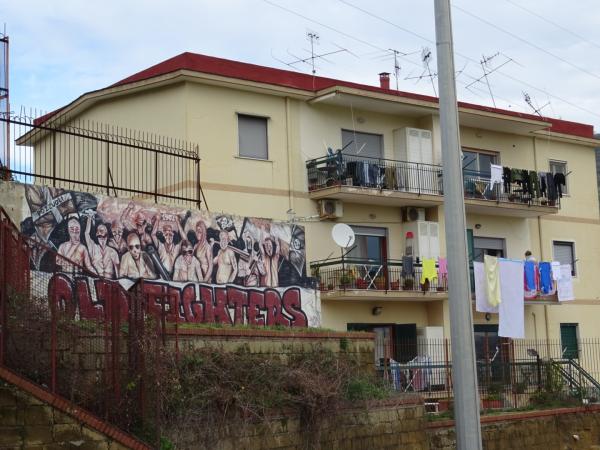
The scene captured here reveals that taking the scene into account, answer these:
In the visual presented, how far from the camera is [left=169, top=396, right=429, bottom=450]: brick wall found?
13898 millimetres

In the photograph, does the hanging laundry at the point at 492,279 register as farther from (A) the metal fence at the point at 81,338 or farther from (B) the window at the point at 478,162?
(A) the metal fence at the point at 81,338

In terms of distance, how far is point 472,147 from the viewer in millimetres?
33000

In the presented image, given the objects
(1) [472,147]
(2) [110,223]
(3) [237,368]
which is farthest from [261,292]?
(1) [472,147]

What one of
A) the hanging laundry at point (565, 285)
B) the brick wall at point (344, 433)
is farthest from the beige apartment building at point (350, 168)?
the brick wall at point (344, 433)

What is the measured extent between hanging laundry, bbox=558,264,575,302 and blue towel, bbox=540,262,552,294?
0.74m

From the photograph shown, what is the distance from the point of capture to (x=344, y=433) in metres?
16.4

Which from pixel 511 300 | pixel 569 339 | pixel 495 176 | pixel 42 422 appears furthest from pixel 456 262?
pixel 569 339

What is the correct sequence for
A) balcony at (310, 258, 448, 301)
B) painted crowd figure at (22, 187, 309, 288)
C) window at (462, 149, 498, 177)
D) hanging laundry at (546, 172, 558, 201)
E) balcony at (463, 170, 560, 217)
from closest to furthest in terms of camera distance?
painted crowd figure at (22, 187, 309, 288) < balcony at (310, 258, 448, 301) < balcony at (463, 170, 560, 217) < window at (462, 149, 498, 177) < hanging laundry at (546, 172, 558, 201)

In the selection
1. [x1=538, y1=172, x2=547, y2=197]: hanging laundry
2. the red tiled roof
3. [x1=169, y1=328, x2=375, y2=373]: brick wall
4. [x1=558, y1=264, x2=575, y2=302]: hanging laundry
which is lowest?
[x1=169, y1=328, x2=375, y2=373]: brick wall

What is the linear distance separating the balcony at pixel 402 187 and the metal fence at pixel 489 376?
4430 mm

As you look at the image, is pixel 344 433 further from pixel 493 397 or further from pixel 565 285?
pixel 565 285

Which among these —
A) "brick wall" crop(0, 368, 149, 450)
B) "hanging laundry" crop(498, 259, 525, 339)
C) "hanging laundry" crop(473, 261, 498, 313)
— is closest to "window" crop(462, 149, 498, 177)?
"hanging laundry" crop(498, 259, 525, 339)

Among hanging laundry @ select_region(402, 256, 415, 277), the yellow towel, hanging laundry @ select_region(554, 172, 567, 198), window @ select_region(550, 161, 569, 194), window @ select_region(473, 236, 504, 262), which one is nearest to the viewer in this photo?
the yellow towel

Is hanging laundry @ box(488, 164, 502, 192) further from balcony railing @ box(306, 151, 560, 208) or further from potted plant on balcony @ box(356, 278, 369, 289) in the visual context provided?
potted plant on balcony @ box(356, 278, 369, 289)
